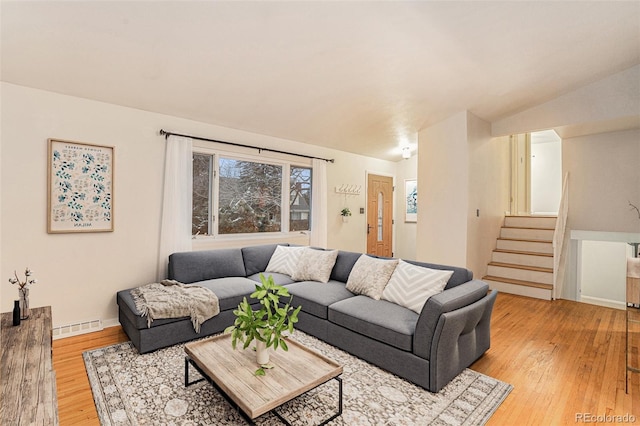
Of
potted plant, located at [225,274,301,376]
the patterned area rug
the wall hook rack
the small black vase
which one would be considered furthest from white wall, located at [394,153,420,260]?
the small black vase

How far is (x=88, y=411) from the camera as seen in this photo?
1.99 m

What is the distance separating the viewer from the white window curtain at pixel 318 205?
5242mm

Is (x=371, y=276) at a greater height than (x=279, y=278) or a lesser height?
greater

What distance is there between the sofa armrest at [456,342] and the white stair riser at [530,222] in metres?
3.94

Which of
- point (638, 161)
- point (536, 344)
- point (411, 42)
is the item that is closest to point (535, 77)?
point (411, 42)

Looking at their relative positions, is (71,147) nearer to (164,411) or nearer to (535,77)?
(164,411)

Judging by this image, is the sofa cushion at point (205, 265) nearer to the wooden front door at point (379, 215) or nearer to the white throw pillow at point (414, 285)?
the white throw pillow at point (414, 285)

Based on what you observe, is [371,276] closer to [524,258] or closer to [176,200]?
[176,200]

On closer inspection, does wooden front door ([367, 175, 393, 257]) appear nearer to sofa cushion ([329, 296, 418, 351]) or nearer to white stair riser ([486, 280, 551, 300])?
white stair riser ([486, 280, 551, 300])

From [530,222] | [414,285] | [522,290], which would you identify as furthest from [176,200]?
[530,222]

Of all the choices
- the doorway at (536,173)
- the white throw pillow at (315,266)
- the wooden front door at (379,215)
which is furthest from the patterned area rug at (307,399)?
the doorway at (536,173)

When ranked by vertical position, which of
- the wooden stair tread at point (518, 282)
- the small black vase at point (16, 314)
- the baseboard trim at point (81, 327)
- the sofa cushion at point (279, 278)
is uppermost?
the small black vase at point (16, 314)

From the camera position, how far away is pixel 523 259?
528cm

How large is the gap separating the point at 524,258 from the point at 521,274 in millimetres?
356
